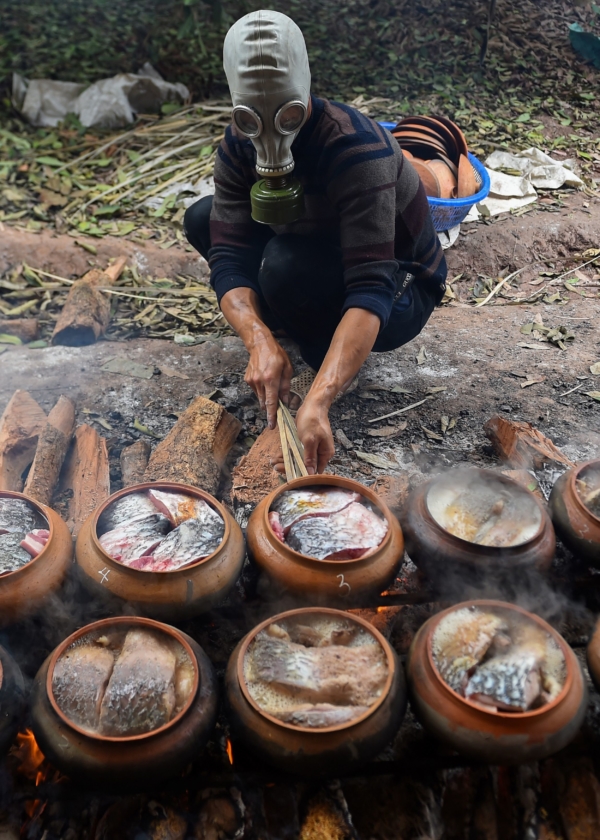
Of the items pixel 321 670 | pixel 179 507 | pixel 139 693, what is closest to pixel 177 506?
pixel 179 507

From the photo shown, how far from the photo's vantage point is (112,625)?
2076 millimetres

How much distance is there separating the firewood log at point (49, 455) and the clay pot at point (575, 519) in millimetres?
2427

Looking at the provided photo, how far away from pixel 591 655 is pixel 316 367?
8.73ft

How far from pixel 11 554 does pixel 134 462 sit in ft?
4.33

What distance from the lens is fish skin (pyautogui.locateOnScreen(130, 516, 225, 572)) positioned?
2.26 metres

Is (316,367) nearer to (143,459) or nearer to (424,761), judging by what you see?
(143,459)

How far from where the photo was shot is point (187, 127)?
8.34m

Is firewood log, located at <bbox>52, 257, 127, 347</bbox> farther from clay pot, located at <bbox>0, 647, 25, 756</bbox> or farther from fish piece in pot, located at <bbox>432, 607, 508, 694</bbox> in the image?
fish piece in pot, located at <bbox>432, 607, 508, 694</bbox>

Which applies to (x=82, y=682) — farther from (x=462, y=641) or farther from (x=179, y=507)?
(x=462, y=641)

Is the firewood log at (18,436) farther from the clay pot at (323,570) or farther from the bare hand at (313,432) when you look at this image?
the clay pot at (323,570)

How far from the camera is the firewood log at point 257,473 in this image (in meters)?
3.29

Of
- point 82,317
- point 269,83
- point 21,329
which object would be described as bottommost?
point 21,329

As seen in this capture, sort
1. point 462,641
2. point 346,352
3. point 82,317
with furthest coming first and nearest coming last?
point 82,317
point 346,352
point 462,641

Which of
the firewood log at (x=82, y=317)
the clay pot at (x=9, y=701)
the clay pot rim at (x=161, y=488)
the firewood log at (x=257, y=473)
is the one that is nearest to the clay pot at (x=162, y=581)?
the clay pot rim at (x=161, y=488)
